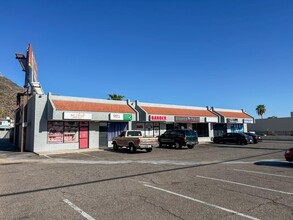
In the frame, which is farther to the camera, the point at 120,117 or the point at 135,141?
the point at 120,117

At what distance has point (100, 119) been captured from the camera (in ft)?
82.2

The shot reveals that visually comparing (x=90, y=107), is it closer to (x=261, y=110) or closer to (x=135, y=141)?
(x=135, y=141)

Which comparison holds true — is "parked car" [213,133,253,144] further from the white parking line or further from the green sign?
the white parking line

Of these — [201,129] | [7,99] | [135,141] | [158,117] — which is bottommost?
[135,141]

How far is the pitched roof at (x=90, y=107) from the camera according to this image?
23659mm

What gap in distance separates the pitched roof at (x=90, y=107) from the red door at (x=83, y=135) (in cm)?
176

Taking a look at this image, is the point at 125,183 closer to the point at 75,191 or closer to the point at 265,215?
the point at 75,191

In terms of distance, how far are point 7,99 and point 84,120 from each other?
100806mm

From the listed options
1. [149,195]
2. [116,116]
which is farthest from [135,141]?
[149,195]

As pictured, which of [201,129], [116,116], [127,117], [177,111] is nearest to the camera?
[116,116]

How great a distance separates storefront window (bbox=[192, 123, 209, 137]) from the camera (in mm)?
37203

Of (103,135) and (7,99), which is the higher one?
(7,99)

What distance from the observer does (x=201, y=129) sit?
37656 mm

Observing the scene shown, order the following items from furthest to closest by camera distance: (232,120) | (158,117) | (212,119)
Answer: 1. (232,120)
2. (212,119)
3. (158,117)
